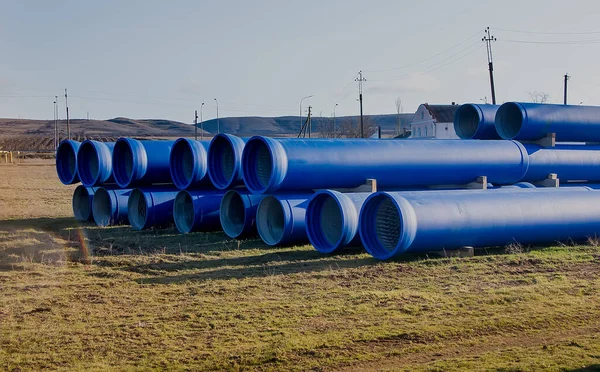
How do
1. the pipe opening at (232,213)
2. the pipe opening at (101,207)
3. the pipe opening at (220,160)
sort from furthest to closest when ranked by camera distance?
1. the pipe opening at (101,207)
2. the pipe opening at (220,160)
3. the pipe opening at (232,213)

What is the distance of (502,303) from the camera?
7547 mm

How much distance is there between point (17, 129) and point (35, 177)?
5662 inches

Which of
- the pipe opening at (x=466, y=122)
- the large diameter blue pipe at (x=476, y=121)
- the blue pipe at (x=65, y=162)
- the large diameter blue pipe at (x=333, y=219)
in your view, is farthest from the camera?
the blue pipe at (x=65, y=162)

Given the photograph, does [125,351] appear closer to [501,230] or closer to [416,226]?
[416,226]

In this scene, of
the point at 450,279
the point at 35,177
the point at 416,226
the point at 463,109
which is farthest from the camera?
the point at 35,177

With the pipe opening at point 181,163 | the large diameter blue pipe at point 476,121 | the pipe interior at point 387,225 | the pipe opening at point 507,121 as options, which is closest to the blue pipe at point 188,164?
the pipe opening at point 181,163

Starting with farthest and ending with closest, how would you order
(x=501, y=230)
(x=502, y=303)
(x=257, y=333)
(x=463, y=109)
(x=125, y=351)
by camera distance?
1. (x=463, y=109)
2. (x=501, y=230)
3. (x=502, y=303)
4. (x=257, y=333)
5. (x=125, y=351)

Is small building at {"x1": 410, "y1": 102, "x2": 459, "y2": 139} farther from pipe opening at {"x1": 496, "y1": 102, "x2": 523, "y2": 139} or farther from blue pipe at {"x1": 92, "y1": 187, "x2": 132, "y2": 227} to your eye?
blue pipe at {"x1": 92, "y1": 187, "x2": 132, "y2": 227}

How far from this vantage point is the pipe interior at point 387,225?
1022cm

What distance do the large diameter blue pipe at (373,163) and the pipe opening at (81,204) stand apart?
20.5 ft

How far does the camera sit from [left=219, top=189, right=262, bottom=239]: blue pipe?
12461 mm

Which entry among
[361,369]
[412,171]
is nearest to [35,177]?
[412,171]

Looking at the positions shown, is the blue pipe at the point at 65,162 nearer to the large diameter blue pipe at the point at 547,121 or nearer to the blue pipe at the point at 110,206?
the blue pipe at the point at 110,206

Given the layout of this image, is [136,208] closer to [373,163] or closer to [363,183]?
[363,183]
